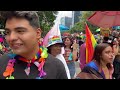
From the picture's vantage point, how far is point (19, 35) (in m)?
1.32

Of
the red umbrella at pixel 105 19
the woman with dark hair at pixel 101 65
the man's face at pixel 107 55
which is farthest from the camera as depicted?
the red umbrella at pixel 105 19

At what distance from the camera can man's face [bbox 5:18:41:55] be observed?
1.32 metres

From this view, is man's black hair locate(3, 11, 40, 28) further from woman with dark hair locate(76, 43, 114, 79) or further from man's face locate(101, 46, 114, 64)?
man's face locate(101, 46, 114, 64)

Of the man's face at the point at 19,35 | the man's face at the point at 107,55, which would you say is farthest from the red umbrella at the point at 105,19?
the man's face at the point at 19,35

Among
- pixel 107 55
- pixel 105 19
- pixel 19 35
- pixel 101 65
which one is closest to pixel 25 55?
pixel 19 35

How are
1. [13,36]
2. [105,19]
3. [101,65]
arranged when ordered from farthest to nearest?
[105,19]
[101,65]
[13,36]

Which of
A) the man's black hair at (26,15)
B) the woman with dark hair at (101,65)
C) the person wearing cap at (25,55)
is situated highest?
the man's black hair at (26,15)

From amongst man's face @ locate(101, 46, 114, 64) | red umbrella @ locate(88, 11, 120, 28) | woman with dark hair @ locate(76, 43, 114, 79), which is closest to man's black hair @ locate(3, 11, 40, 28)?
woman with dark hair @ locate(76, 43, 114, 79)

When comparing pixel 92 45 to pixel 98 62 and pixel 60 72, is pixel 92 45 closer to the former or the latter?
pixel 98 62

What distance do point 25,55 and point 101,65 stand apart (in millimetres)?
1558

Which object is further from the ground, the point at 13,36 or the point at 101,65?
the point at 13,36

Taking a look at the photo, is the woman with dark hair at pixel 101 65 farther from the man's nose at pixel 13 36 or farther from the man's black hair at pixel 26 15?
the man's nose at pixel 13 36

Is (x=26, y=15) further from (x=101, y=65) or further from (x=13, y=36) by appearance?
(x=101, y=65)

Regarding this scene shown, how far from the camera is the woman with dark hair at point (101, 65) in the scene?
2.61 metres
